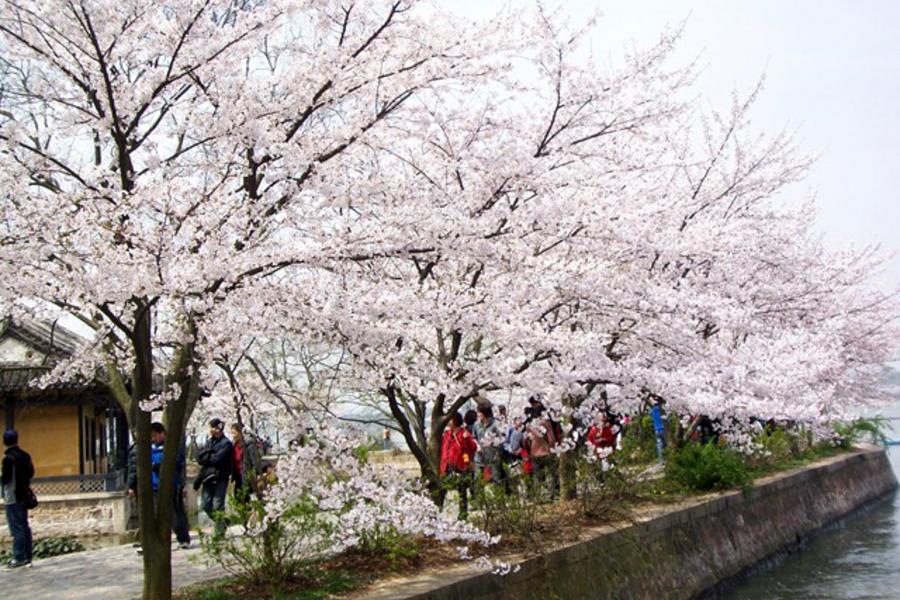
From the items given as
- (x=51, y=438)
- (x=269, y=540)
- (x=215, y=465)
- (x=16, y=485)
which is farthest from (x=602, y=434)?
(x=51, y=438)

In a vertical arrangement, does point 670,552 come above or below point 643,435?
below

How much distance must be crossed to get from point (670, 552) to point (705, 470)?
322 cm

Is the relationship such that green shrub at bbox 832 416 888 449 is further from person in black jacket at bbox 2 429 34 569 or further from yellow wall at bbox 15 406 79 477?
person in black jacket at bbox 2 429 34 569

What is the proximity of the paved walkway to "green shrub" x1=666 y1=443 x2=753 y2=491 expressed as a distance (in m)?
7.75

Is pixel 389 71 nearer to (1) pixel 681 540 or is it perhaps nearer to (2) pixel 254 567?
(2) pixel 254 567

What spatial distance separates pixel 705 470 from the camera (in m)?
15.3

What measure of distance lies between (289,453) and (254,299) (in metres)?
1.86

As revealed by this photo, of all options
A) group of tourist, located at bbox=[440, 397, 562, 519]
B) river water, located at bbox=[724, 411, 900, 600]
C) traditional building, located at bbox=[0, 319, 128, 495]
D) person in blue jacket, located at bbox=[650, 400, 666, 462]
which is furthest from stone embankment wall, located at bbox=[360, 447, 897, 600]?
traditional building, located at bbox=[0, 319, 128, 495]

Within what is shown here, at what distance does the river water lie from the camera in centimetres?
1359

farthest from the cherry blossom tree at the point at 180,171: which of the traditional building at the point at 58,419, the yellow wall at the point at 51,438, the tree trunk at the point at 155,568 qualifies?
the yellow wall at the point at 51,438

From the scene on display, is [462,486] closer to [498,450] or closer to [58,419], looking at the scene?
[498,450]

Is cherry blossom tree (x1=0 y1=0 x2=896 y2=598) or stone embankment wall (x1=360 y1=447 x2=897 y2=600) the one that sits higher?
cherry blossom tree (x1=0 y1=0 x2=896 y2=598)

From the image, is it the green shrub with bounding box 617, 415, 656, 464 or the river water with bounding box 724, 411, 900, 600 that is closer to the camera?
the river water with bounding box 724, 411, 900, 600

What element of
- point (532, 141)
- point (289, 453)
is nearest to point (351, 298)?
point (289, 453)
